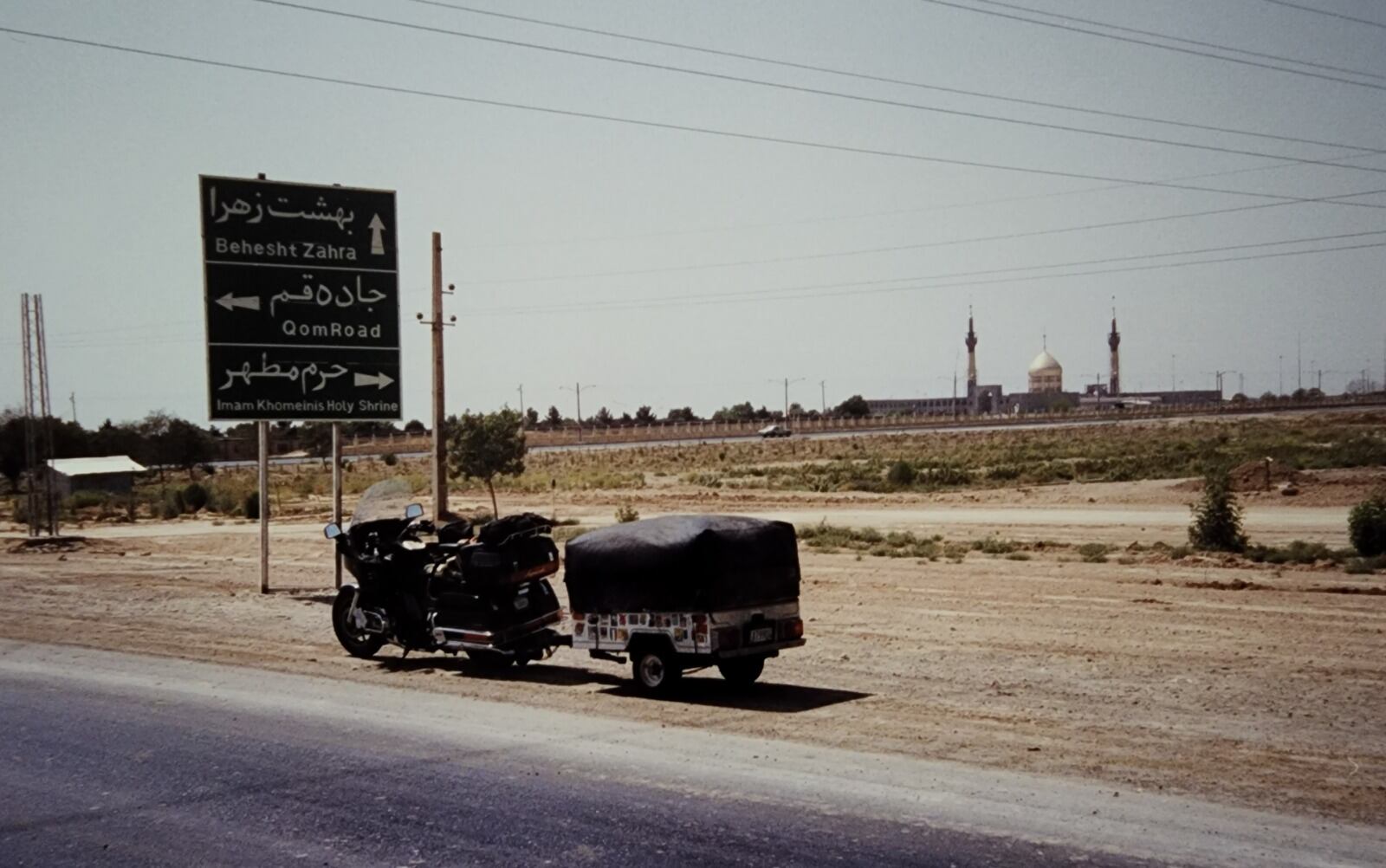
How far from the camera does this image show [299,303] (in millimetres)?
22672

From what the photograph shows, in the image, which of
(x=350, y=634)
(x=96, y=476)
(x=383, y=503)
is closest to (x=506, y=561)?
(x=383, y=503)

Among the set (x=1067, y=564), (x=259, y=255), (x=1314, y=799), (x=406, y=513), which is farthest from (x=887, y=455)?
(x=1314, y=799)

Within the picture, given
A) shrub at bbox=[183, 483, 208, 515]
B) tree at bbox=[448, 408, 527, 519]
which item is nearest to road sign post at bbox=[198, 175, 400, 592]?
tree at bbox=[448, 408, 527, 519]

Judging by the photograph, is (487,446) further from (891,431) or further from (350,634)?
(891,431)

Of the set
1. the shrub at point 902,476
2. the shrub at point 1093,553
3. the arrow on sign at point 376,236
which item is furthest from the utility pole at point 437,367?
the shrub at point 902,476

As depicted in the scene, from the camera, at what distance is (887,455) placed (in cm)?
8362

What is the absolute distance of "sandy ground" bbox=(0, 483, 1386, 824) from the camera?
968 centimetres

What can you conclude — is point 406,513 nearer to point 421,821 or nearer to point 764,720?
point 764,720

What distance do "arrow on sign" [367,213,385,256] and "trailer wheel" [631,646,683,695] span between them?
13265 millimetres

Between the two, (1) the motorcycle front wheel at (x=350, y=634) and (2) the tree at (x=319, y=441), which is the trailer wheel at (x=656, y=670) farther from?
(2) the tree at (x=319, y=441)

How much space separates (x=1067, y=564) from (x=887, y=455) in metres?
59.1

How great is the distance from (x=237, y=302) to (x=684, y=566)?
13558 mm

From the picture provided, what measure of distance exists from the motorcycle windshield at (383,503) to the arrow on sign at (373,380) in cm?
873

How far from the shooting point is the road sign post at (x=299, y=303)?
2206 centimetres
